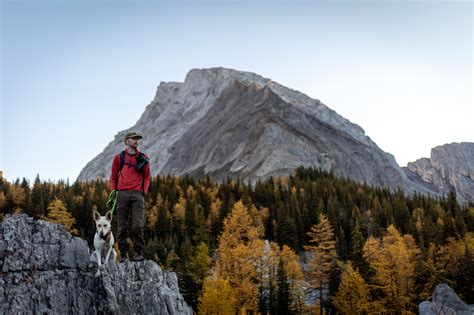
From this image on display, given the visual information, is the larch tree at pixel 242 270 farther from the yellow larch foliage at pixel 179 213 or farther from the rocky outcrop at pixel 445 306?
the yellow larch foliage at pixel 179 213

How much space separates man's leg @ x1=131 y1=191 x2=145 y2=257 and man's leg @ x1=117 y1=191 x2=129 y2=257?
25 centimetres

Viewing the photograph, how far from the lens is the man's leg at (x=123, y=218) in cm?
1504

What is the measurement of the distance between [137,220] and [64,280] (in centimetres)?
369

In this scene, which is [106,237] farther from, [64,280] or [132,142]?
[64,280]

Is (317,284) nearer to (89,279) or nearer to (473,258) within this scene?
(473,258)

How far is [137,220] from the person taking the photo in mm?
15352

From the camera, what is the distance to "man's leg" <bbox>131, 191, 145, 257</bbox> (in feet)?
50.2

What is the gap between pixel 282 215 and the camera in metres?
71.1

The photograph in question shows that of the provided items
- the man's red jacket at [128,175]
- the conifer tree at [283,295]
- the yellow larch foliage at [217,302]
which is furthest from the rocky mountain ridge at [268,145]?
the man's red jacket at [128,175]

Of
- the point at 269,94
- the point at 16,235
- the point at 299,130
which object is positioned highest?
the point at 269,94

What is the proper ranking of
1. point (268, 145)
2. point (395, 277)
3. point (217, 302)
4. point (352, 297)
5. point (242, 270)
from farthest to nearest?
point (268, 145), point (242, 270), point (395, 277), point (352, 297), point (217, 302)

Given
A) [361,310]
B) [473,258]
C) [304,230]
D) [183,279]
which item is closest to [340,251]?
[304,230]

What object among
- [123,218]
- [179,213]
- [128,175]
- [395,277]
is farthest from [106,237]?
[179,213]

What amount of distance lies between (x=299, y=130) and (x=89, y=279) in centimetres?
15082
